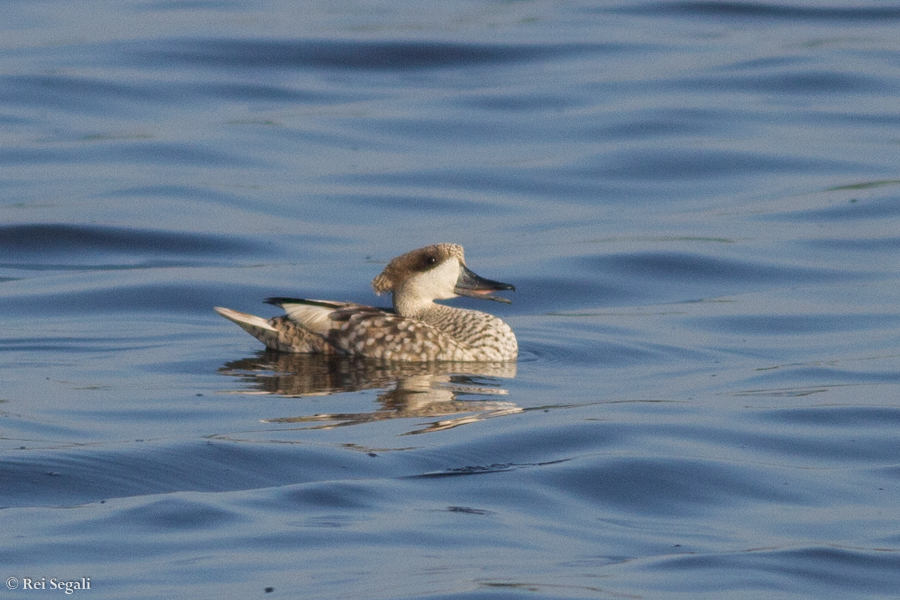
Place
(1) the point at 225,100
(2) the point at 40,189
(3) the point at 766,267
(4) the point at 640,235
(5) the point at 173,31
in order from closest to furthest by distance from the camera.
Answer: (3) the point at 766,267, (4) the point at 640,235, (2) the point at 40,189, (1) the point at 225,100, (5) the point at 173,31

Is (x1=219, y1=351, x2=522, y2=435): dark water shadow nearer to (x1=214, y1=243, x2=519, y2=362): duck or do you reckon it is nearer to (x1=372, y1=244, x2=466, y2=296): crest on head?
(x1=214, y1=243, x2=519, y2=362): duck

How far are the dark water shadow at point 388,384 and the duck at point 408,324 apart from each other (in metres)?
0.08

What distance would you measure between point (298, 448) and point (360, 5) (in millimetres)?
20045

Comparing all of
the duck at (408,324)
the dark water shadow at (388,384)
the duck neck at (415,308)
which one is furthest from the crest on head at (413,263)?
the dark water shadow at (388,384)

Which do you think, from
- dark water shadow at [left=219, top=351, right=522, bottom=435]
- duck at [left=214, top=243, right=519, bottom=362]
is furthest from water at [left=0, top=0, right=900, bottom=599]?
duck at [left=214, top=243, right=519, bottom=362]

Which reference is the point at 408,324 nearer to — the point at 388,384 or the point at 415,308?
the point at 415,308

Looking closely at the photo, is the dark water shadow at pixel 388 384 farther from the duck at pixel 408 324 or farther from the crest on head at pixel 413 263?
the crest on head at pixel 413 263

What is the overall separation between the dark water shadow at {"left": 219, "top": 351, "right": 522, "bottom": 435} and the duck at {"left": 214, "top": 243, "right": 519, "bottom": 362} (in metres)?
0.08

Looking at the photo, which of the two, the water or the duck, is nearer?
the water

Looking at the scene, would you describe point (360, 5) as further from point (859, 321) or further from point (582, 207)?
point (859, 321)

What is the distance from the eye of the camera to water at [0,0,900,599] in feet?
22.2

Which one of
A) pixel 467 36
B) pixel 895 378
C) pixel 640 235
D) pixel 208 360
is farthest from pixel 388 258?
pixel 467 36

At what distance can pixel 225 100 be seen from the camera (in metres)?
21.8

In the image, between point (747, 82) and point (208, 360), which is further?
point (747, 82)
